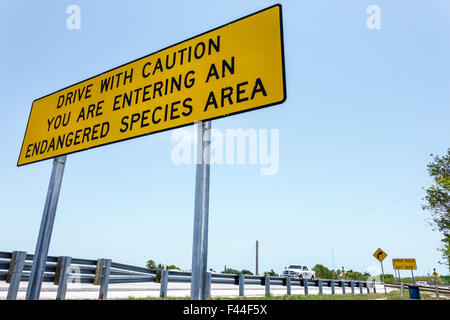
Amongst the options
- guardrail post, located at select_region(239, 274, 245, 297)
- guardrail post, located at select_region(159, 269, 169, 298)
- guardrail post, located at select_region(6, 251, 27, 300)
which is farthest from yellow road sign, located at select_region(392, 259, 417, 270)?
guardrail post, located at select_region(6, 251, 27, 300)

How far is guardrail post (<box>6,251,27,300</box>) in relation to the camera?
19.2 ft

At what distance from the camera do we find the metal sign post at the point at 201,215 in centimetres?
242

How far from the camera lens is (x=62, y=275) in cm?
658

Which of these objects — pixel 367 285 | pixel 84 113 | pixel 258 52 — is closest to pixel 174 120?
pixel 258 52

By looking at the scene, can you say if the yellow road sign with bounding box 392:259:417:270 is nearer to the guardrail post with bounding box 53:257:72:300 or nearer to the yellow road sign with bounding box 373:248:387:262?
the yellow road sign with bounding box 373:248:387:262

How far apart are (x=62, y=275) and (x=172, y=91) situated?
550 centimetres

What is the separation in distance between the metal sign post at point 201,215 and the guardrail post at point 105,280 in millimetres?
5904

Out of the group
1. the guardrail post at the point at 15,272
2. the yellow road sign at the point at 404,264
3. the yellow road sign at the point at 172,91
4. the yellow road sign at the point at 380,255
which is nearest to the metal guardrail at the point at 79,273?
the guardrail post at the point at 15,272

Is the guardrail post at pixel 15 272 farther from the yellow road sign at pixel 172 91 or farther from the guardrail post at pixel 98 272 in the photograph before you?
the yellow road sign at pixel 172 91

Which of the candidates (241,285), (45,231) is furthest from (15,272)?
(241,285)

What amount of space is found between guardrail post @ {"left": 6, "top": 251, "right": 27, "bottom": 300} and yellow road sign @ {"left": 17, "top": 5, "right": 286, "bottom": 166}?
Answer: 2871mm

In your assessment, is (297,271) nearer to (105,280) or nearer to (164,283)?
(164,283)

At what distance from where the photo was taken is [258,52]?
2.82 meters
